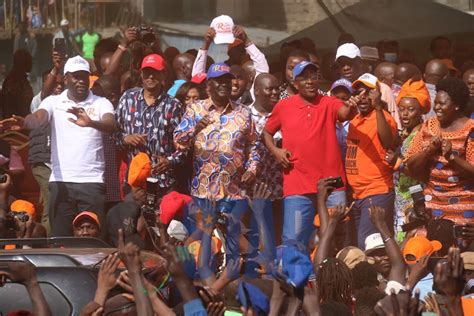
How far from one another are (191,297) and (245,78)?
6.48 m

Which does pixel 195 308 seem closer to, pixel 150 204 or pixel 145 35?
pixel 150 204

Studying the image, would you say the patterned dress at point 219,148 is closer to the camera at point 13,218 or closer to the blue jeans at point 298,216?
the blue jeans at point 298,216

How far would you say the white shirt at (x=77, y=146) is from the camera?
1162cm

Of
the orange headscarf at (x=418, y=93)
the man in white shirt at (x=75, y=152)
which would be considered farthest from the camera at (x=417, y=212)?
the man in white shirt at (x=75, y=152)

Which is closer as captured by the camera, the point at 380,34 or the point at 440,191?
the point at 440,191

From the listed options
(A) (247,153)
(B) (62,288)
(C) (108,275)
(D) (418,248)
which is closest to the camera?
(C) (108,275)

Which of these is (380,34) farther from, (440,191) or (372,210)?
(372,210)

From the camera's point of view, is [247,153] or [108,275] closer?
[108,275]

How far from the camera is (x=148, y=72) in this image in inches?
463

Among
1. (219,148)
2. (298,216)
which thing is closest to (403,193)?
(298,216)

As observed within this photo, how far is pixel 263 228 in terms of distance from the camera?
29.8 ft

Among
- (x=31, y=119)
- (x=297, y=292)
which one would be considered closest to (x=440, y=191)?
(x=31, y=119)

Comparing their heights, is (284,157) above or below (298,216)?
above

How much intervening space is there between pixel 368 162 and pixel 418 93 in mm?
966
